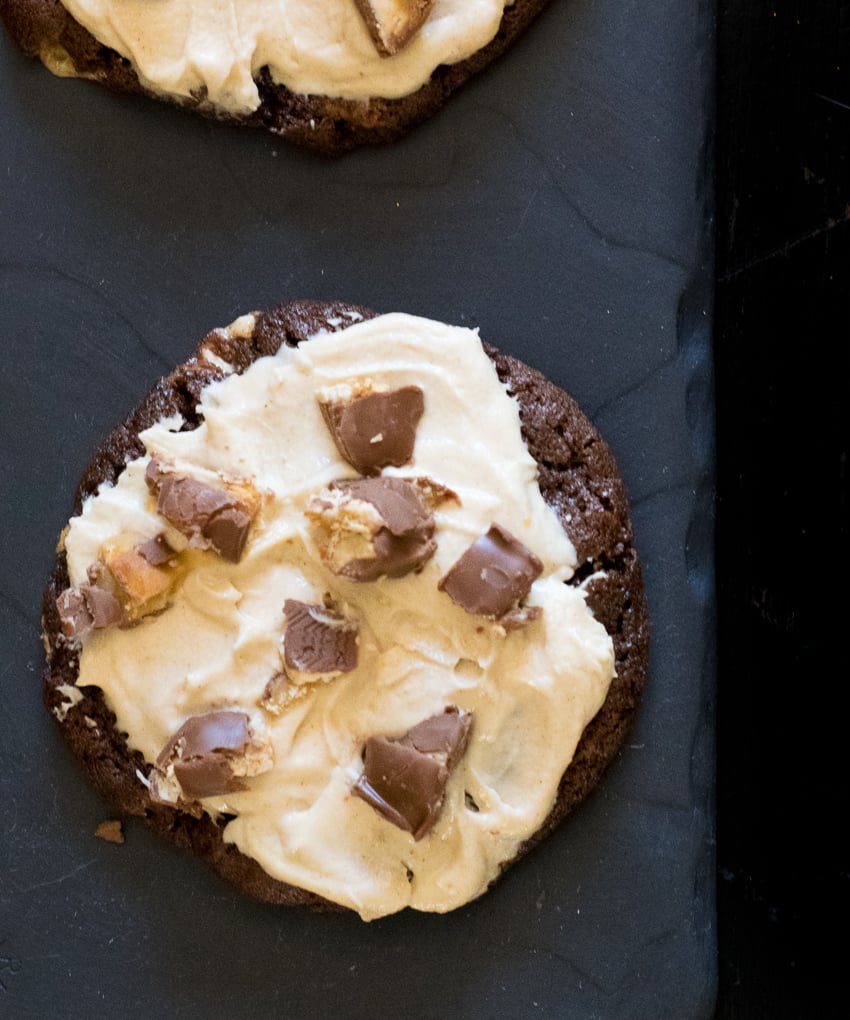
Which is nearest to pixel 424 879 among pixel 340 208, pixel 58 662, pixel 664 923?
pixel 664 923

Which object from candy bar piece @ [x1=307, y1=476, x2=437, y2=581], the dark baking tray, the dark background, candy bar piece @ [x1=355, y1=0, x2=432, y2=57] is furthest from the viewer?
the dark background

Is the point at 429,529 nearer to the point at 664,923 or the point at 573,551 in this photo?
the point at 573,551

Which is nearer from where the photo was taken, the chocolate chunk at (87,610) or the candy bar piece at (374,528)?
the candy bar piece at (374,528)

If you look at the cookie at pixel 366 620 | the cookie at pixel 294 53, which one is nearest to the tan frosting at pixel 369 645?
the cookie at pixel 366 620

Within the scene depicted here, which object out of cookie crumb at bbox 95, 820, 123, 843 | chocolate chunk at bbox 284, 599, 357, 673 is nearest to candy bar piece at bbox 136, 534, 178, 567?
chocolate chunk at bbox 284, 599, 357, 673

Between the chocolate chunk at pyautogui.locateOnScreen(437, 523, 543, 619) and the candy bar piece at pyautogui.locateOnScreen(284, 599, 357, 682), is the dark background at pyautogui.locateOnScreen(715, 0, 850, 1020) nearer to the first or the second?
the chocolate chunk at pyautogui.locateOnScreen(437, 523, 543, 619)

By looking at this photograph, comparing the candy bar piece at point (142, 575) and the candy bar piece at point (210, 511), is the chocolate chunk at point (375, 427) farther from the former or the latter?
the candy bar piece at point (142, 575)

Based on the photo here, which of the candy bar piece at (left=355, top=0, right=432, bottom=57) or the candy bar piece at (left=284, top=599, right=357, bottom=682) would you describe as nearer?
the candy bar piece at (left=284, top=599, right=357, bottom=682)
